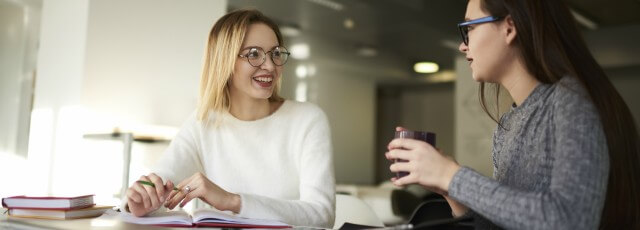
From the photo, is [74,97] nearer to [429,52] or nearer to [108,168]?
[108,168]

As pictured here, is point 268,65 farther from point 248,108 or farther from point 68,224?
point 68,224

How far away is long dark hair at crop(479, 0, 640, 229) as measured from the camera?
1.07 metres

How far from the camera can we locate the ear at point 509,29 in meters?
1.16

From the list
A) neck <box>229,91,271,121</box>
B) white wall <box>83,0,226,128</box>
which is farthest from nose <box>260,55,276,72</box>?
white wall <box>83,0,226,128</box>

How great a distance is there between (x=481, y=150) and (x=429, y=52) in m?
1.27

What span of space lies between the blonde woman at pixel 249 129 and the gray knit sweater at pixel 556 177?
814 mm

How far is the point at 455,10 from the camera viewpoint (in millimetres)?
6023

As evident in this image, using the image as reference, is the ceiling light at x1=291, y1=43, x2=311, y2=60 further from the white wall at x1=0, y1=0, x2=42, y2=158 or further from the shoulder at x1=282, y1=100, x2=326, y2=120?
the shoulder at x1=282, y1=100, x2=326, y2=120

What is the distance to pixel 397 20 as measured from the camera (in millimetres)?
6312

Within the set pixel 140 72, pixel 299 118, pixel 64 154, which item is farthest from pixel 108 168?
pixel 299 118

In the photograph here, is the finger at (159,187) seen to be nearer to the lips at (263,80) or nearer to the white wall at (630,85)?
the lips at (263,80)

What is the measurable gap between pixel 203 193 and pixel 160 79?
10.5 feet

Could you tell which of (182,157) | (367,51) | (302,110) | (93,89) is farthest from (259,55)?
(367,51)

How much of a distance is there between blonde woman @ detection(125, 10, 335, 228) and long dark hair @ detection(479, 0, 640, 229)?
86cm
